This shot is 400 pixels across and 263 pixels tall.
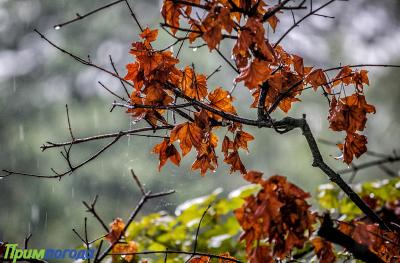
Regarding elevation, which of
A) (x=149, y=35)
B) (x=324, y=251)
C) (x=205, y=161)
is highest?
(x=149, y=35)

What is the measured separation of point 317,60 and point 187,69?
9.33 m

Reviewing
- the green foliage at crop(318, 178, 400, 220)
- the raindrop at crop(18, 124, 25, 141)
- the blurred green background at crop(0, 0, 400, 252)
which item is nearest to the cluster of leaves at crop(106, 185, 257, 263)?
the green foliage at crop(318, 178, 400, 220)

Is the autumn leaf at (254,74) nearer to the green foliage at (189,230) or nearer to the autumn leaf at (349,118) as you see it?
the autumn leaf at (349,118)

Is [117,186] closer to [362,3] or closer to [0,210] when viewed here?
[0,210]

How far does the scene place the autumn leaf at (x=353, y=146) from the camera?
3.71 feet

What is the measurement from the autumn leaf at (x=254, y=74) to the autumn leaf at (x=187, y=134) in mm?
246

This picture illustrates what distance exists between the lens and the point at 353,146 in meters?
1.15

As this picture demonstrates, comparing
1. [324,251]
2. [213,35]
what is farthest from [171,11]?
[324,251]

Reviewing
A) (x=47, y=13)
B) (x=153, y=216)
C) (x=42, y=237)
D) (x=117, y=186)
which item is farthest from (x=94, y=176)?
(x=153, y=216)

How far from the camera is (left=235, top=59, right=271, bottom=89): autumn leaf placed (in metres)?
0.94

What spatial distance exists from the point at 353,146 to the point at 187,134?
0.50 m

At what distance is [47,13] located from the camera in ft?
31.1

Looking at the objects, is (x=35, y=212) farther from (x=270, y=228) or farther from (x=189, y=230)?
(x=270, y=228)

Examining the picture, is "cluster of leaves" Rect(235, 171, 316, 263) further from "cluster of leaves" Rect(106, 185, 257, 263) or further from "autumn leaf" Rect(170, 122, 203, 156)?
"cluster of leaves" Rect(106, 185, 257, 263)
